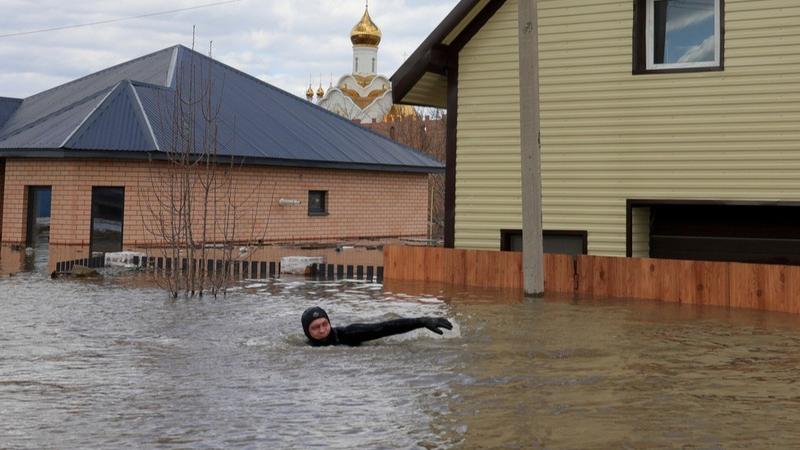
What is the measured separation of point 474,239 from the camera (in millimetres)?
19203

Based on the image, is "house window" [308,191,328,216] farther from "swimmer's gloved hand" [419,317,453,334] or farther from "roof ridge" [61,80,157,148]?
"swimmer's gloved hand" [419,317,453,334]

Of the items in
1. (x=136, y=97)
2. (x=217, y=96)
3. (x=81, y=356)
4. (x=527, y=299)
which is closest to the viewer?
(x=81, y=356)

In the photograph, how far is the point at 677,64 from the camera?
17.4 meters

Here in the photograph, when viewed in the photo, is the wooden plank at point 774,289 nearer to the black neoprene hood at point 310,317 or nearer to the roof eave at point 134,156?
the black neoprene hood at point 310,317

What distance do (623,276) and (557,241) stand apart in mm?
2769

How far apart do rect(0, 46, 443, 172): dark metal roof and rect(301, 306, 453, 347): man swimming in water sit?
14879mm

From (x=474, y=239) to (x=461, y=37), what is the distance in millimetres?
3959

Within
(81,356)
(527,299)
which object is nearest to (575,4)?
(527,299)

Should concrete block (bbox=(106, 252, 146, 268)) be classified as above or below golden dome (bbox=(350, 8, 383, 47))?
below

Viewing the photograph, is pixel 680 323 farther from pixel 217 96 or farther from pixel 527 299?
pixel 217 96

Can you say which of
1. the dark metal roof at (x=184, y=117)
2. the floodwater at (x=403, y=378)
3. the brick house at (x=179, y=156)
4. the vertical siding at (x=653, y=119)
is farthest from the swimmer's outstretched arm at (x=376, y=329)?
the dark metal roof at (x=184, y=117)

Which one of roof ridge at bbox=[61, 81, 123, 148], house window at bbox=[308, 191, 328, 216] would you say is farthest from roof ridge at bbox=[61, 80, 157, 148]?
house window at bbox=[308, 191, 328, 216]

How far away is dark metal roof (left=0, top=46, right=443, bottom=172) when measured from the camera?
27906mm

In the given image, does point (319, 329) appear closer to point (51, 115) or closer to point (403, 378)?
point (403, 378)
